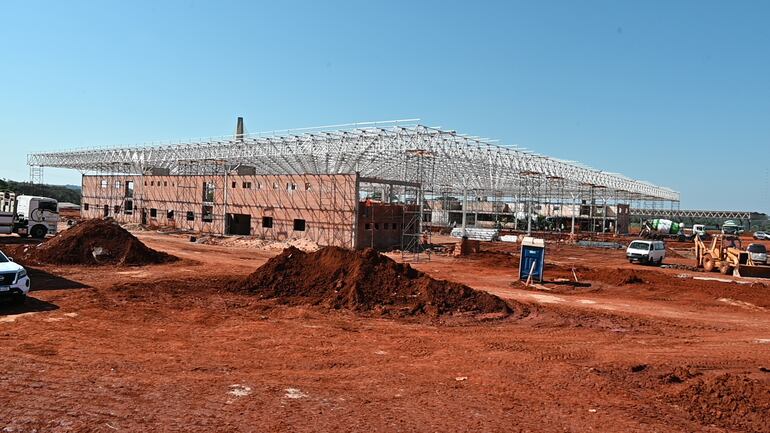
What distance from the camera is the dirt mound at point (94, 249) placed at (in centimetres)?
2327

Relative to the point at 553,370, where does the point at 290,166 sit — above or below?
above

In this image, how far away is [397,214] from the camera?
122 ft

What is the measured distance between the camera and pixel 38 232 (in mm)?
35250

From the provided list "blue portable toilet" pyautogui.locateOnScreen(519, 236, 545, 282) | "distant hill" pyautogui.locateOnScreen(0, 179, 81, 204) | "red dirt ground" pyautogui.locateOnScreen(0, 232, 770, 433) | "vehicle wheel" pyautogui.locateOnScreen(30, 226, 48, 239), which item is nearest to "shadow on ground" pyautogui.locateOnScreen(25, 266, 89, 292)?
"red dirt ground" pyautogui.locateOnScreen(0, 232, 770, 433)

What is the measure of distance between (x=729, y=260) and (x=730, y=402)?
24.6 metres

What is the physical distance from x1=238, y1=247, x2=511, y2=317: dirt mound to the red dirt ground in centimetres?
79

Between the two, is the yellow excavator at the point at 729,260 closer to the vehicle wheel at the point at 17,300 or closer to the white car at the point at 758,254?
the white car at the point at 758,254

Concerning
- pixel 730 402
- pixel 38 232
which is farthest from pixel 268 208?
pixel 730 402

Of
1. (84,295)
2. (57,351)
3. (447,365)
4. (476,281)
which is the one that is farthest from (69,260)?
(447,365)

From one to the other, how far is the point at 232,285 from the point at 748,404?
48.5 ft

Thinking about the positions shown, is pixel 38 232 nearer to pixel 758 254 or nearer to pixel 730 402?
pixel 730 402

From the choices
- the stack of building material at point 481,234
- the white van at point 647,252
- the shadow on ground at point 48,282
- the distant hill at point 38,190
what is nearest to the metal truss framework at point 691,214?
the stack of building material at point 481,234

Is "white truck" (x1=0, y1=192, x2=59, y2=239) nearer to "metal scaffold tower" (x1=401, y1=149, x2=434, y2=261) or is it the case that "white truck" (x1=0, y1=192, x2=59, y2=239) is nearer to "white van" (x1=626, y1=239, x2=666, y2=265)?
"metal scaffold tower" (x1=401, y1=149, x2=434, y2=261)

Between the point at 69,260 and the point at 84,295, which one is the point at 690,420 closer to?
the point at 84,295
